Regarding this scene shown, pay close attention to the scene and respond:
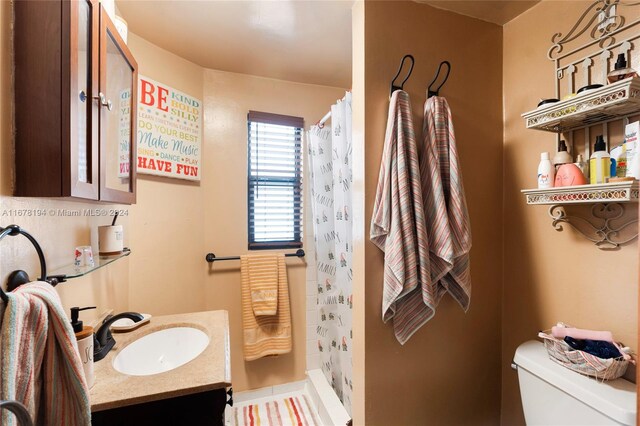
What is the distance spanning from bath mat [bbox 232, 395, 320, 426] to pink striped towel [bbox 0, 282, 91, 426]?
1.51 m

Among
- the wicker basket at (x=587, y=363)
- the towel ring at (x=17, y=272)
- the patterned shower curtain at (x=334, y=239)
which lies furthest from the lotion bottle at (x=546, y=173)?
the towel ring at (x=17, y=272)

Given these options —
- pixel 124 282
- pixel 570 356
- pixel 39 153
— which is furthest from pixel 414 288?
pixel 124 282

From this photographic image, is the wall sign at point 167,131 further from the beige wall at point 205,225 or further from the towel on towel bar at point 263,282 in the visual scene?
the towel on towel bar at point 263,282

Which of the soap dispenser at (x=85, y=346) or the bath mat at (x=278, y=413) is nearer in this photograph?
the soap dispenser at (x=85, y=346)

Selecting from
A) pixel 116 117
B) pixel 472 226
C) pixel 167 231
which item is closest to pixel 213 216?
pixel 167 231

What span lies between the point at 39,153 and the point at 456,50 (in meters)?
1.62

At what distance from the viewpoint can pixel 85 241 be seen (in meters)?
1.11

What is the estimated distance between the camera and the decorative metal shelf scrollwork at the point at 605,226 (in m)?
1.03

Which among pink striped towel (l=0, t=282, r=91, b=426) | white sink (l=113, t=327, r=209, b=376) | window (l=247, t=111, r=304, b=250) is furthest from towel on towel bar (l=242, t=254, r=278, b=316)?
pink striped towel (l=0, t=282, r=91, b=426)

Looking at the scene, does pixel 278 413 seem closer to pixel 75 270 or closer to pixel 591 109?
pixel 75 270

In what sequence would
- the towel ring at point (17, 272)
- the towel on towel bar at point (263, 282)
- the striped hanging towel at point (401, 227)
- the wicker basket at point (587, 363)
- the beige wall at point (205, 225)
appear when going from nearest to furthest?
the towel ring at point (17, 272)
the wicker basket at point (587, 363)
the striped hanging towel at point (401, 227)
the beige wall at point (205, 225)
the towel on towel bar at point (263, 282)

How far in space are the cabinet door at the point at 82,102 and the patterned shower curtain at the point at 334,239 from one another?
1.07 metres

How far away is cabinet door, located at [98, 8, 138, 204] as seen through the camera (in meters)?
0.92

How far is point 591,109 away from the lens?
0.95 meters
